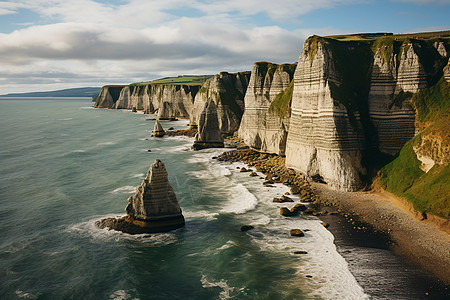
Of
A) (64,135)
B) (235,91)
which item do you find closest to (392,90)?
(235,91)

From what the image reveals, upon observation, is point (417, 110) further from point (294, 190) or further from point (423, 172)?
point (294, 190)

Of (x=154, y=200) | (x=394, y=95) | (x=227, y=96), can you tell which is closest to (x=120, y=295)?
(x=154, y=200)

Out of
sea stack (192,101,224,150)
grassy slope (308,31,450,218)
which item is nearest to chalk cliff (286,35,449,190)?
grassy slope (308,31,450,218)

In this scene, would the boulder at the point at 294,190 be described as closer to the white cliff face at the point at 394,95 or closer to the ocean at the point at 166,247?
the ocean at the point at 166,247

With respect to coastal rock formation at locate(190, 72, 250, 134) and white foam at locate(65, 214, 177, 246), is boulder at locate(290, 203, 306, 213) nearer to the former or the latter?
white foam at locate(65, 214, 177, 246)

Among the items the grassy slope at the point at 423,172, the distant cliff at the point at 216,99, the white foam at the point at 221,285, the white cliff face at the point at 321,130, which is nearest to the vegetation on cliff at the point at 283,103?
the white cliff face at the point at 321,130

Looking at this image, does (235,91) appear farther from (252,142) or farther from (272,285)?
(272,285)

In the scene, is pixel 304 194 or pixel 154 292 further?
pixel 304 194
